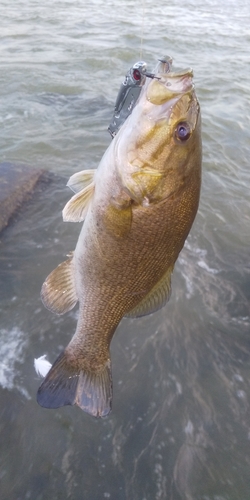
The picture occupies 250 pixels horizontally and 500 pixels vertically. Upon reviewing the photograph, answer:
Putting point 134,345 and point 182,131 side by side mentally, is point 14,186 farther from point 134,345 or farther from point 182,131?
point 182,131

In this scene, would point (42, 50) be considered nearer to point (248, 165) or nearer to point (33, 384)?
point (248, 165)

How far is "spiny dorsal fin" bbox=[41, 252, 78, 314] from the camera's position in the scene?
225cm

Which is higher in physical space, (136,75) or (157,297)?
(136,75)

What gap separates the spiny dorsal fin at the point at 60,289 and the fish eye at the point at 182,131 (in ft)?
3.00

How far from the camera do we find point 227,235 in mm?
5211

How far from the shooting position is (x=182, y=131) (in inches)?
66.9

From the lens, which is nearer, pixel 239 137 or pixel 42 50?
pixel 239 137

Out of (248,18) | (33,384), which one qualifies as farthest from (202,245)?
(248,18)

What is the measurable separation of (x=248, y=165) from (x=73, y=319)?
4.17m

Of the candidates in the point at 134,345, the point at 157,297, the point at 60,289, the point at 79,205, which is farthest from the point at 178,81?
the point at 134,345

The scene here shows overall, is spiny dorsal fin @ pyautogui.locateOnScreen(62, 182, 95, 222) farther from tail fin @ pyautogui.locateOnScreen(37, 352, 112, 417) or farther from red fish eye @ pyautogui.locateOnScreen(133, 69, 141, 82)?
red fish eye @ pyautogui.locateOnScreen(133, 69, 141, 82)

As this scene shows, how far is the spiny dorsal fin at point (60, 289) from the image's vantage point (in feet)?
7.39

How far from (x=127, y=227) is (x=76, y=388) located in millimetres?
1008

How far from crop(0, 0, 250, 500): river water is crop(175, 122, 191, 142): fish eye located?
1116 mm
